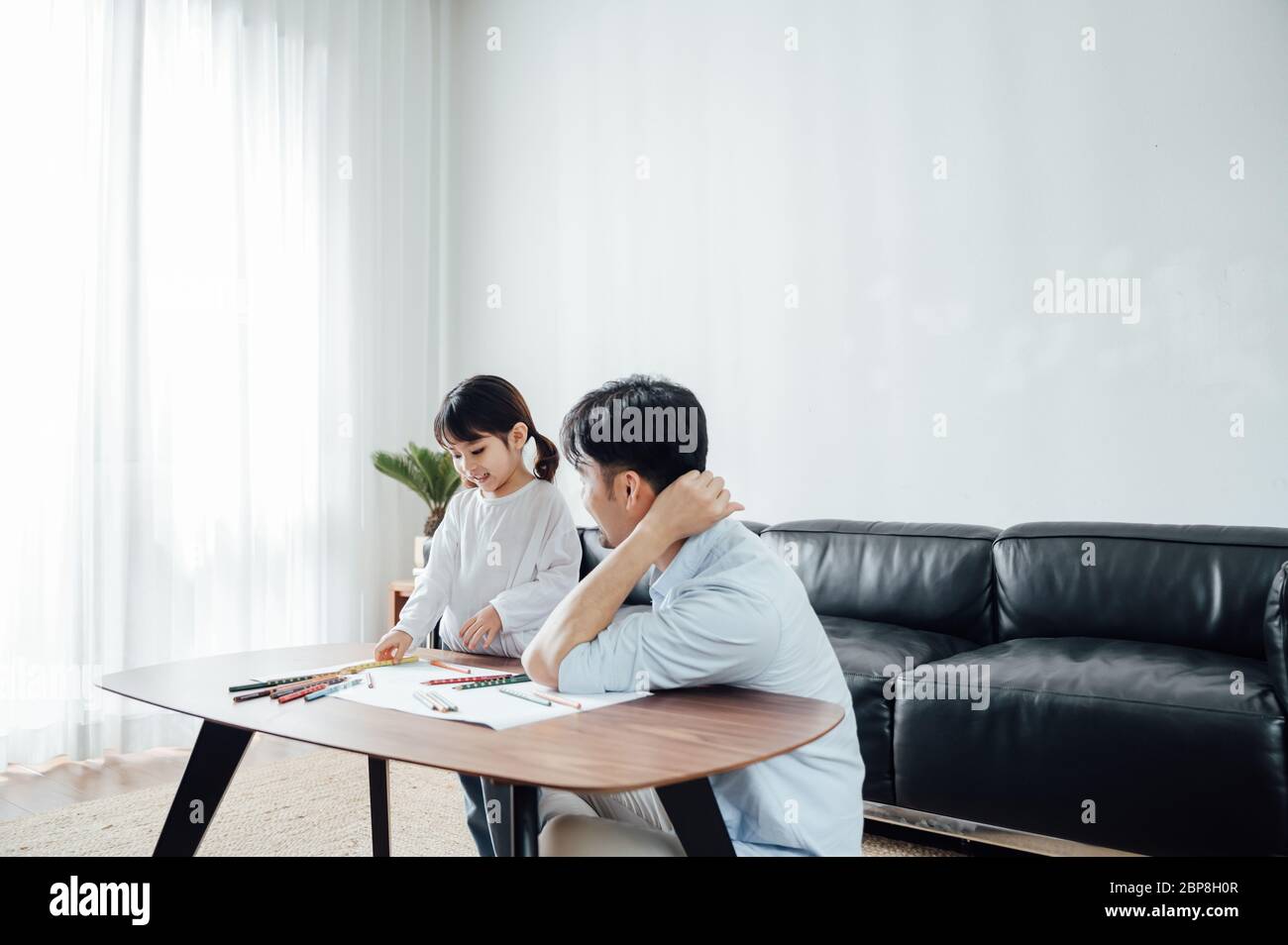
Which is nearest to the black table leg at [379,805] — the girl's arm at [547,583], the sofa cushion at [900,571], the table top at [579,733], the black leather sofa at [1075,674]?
the girl's arm at [547,583]

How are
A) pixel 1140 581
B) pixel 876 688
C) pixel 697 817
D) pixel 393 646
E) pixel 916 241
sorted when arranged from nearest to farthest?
pixel 697 817 → pixel 393 646 → pixel 876 688 → pixel 1140 581 → pixel 916 241

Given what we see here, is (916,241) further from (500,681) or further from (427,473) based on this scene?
(500,681)

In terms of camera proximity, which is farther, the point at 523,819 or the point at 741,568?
the point at 741,568

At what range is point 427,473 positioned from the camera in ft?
13.5

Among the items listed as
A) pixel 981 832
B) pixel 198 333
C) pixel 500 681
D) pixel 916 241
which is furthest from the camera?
pixel 198 333

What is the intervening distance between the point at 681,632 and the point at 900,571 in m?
1.84

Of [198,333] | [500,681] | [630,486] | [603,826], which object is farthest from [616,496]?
[198,333]

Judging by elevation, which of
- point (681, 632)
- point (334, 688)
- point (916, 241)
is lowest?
point (334, 688)

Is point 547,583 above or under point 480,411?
under

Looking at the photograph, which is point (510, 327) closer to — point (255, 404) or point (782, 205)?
point (255, 404)

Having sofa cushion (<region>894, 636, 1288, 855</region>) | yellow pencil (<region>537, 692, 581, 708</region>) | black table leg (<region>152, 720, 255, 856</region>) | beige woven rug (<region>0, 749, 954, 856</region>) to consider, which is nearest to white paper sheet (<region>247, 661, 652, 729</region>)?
yellow pencil (<region>537, 692, 581, 708</region>)

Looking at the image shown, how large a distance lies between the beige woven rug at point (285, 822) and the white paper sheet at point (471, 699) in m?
1.02

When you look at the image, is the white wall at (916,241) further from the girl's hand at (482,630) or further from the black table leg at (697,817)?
the black table leg at (697,817)

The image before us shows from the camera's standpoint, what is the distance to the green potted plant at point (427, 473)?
407 centimetres
